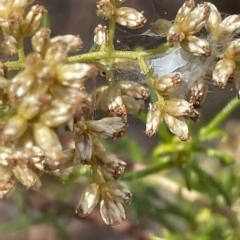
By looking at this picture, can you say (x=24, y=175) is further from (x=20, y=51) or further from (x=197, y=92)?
(x=197, y=92)

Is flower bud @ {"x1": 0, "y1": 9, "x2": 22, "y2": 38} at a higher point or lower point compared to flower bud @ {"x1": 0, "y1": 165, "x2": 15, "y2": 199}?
higher

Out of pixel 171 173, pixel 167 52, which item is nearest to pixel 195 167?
pixel 167 52

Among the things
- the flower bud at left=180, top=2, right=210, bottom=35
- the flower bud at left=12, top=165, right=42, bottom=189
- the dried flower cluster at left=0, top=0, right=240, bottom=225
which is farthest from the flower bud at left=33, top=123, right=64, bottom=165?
the flower bud at left=180, top=2, right=210, bottom=35

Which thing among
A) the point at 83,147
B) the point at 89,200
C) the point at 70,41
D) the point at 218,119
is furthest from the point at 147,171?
the point at 70,41

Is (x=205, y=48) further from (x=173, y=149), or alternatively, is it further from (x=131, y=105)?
(x=173, y=149)

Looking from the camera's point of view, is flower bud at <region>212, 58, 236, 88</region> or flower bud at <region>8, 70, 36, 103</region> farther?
flower bud at <region>212, 58, 236, 88</region>

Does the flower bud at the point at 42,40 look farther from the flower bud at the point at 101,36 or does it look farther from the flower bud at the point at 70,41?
the flower bud at the point at 101,36

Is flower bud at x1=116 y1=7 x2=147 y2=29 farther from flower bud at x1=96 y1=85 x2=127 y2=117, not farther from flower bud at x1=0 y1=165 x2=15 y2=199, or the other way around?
flower bud at x1=0 y1=165 x2=15 y2=199

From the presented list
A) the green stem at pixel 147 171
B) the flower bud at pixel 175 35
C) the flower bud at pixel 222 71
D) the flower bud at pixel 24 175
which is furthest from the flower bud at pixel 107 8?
the green stem at pixel 147 171
